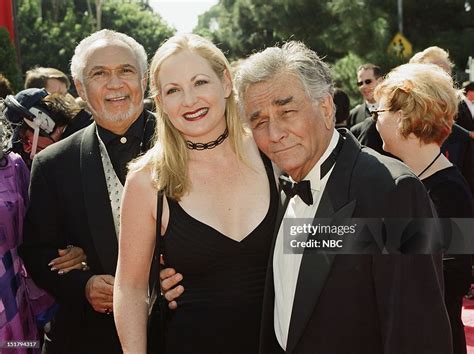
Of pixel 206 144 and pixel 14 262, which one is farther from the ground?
pixel 206 144

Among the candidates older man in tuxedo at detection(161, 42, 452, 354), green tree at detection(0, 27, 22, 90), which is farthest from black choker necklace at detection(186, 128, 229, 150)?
green tree at detection(0, 27, 22, 90)

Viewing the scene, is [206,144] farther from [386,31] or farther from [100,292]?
[386,31]

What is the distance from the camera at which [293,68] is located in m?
2.28

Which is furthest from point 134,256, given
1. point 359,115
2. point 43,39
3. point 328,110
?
point 43,39

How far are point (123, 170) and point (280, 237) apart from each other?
1103 mm

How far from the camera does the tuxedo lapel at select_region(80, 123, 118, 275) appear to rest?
10.1ft

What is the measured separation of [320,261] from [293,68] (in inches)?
25.2

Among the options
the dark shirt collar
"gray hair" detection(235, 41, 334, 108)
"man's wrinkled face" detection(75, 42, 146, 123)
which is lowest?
"gray hair" detection(235, 41, 334, 108)

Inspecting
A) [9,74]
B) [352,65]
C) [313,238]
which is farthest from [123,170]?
[352,65]

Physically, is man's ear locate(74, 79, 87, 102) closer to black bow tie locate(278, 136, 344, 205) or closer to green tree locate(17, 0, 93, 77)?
black bow tie locate(278, 136, 344, 205)

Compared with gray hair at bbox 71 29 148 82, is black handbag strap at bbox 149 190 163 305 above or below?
below

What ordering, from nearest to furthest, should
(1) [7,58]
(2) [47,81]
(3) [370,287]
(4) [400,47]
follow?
(3) [370,287], (2) [47,81], (1) [7,58], (4) [400,47]

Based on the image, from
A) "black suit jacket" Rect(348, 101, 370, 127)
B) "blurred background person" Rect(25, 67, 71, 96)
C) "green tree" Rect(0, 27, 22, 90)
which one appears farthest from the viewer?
"green tree" Rect(0, 27, 22, 90)

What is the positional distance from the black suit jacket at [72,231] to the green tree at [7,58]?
31.0 ft
